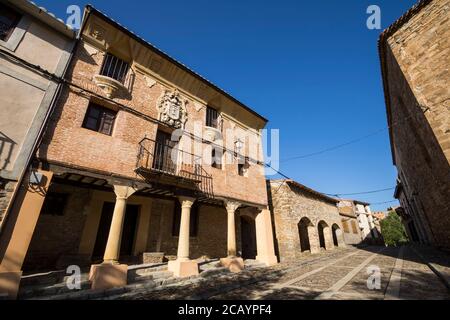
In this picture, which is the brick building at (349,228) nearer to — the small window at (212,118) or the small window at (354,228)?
the small window at (354,228)

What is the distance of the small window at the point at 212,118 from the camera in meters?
12.1

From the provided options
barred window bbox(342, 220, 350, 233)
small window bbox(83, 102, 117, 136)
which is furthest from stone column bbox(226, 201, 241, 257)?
barred window bbox(342, 220, 350, 233)

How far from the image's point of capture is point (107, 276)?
606 cm

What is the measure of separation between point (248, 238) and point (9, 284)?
1204 cm

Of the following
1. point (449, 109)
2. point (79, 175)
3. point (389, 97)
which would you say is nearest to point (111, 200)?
point (79, 175)

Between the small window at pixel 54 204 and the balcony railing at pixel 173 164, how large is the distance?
10.4ft

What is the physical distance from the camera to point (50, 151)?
248 inches

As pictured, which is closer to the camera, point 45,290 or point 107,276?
point 45,290

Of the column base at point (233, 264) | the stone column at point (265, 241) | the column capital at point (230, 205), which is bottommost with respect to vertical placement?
the column base at point (233, 264)

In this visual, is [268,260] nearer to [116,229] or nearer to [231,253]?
[231,253]

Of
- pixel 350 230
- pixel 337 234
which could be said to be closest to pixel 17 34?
pixel 337 234

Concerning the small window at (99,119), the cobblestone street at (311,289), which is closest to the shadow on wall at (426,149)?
the cobblestone street at (311,289)

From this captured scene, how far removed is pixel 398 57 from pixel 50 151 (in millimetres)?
12644
